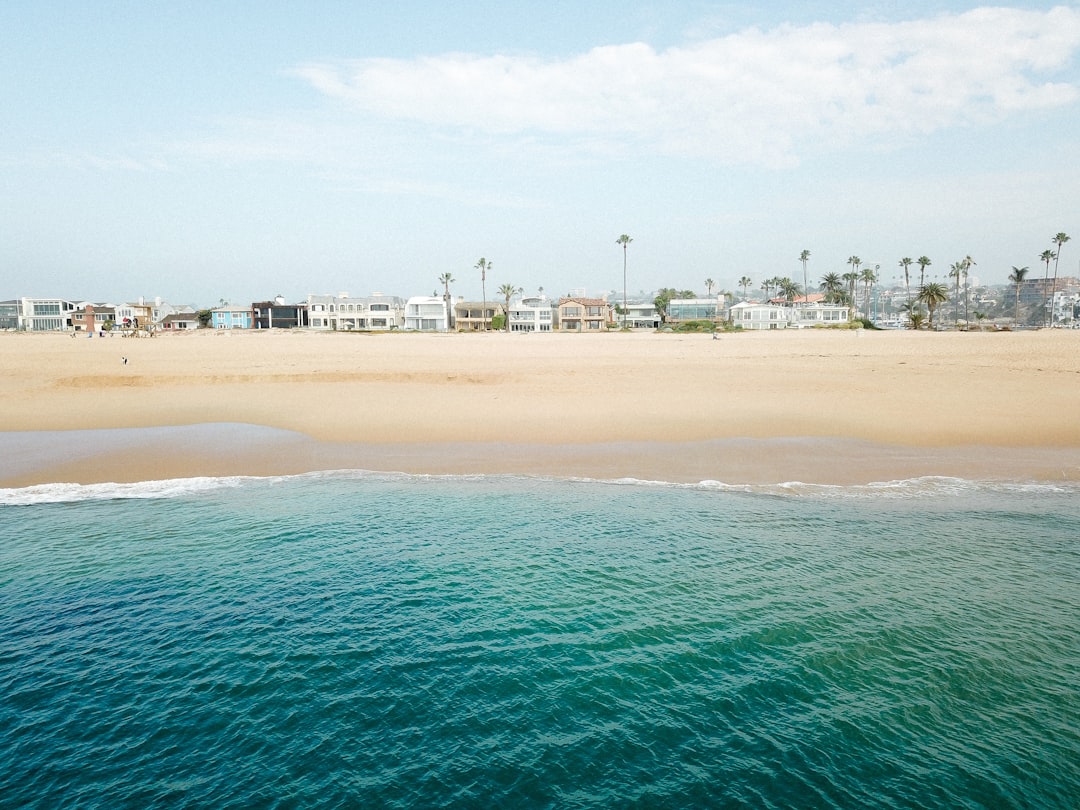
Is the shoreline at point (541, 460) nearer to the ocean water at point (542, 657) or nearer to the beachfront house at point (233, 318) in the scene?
→ the ocean water at point (542, 657)

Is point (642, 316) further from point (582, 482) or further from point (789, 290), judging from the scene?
point (582, 482)

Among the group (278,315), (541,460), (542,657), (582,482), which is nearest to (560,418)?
(541,460)

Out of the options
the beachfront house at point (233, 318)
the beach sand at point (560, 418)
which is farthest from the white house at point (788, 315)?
the beachfront house at point (233, 318)

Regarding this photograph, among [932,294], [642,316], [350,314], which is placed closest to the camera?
[932,294]

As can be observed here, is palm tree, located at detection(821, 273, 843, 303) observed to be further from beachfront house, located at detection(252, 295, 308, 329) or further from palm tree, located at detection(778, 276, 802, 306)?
beachfront house, located at detection(252, 295, 308, 329)

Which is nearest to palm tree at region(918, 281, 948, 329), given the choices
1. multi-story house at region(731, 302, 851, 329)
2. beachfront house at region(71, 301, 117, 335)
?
multi-story house at region(731, 302, 851, 329)

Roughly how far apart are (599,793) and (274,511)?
1106 cm

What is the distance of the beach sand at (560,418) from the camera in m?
19.2

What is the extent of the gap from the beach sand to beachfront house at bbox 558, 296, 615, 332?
86757 millimetres

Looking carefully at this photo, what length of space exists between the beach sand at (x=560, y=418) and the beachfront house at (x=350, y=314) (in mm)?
86116

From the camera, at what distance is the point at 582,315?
12625 centimetres

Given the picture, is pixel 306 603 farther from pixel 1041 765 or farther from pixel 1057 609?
pixel 1057 609

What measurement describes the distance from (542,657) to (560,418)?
16.0 metres

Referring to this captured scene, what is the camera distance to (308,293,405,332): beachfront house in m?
125
